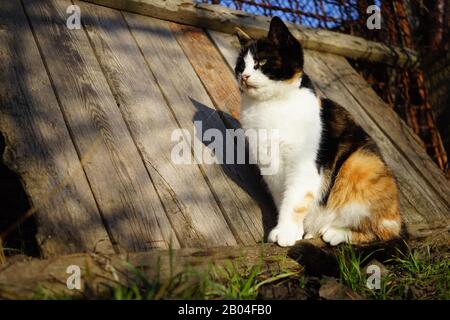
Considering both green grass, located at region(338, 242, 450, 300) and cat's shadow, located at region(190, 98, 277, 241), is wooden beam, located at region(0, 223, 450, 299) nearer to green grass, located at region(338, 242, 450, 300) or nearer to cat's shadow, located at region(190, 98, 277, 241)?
green grass, located at region(338, 242, 450, 300)

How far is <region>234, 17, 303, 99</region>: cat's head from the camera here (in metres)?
2.46

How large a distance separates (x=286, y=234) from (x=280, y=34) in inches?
45.2

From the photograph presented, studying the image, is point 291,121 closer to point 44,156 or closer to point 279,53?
point 279,53

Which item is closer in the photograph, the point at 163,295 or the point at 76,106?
the point at 163,295

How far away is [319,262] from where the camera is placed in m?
1.96

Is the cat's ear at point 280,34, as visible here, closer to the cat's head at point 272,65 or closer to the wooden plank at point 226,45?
the cat's head at point 272,65

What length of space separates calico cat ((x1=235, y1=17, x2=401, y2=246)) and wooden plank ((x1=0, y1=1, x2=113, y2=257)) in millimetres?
907

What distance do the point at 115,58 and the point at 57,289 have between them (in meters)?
1.70

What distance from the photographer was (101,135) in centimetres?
230

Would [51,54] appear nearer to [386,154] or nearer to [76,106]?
[76,106]

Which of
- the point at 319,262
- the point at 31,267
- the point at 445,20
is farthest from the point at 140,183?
the point at 445,20

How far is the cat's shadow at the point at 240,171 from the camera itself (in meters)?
2.45

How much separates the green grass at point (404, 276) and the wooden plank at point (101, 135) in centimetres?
78

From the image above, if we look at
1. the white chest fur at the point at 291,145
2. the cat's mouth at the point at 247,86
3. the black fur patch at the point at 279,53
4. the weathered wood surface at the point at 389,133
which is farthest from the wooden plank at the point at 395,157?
the cat's mouth at the point at 247,86
